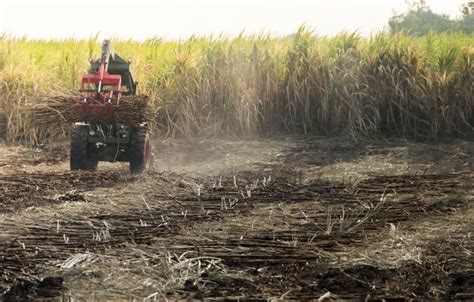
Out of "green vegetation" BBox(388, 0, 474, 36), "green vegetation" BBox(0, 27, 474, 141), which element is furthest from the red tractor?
"green vegetation" BBox(388, 0, 474, 36)

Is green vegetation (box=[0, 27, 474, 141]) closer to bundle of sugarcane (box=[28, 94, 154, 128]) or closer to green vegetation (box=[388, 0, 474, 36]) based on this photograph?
bundle of sugarcane (box=[28, 94, 154, 128])

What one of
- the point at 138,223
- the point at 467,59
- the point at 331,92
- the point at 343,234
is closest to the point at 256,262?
the point at 343,234

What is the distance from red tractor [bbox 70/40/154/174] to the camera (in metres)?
7.29

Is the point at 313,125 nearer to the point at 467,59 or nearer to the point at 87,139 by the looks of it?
the point at 467,59

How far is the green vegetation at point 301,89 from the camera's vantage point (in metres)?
10.8

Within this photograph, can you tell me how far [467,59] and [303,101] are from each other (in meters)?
2.46

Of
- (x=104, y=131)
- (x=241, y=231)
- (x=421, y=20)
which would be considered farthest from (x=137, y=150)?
(x=421, y=20)

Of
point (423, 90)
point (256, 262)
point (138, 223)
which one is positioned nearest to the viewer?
point (256, 262)

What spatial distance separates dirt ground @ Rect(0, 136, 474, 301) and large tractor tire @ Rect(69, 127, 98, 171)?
0.17 metres

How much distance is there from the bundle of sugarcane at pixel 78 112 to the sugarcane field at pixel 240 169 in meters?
0.02

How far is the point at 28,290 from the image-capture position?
11.6ft

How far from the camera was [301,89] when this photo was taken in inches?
431

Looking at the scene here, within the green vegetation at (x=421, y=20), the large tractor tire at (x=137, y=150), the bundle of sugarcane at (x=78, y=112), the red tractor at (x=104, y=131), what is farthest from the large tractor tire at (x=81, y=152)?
the green vegetation at (x=421, y=20)

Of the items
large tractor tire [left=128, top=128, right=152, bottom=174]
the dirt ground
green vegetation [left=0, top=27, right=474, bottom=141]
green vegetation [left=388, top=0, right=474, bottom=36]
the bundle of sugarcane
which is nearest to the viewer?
the dirt ground
